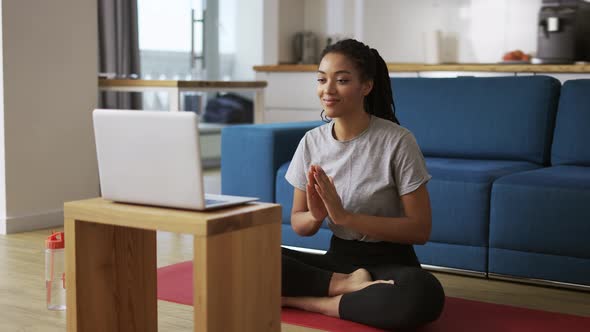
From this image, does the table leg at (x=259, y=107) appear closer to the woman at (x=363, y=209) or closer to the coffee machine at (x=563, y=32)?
the coffee machine at (x=563, y=32)

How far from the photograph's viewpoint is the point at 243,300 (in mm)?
1979

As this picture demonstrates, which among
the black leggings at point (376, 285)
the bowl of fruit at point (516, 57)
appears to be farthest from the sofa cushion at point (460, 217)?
the bowl of fruit at point (516, 57)

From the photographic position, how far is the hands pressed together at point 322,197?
2.22m

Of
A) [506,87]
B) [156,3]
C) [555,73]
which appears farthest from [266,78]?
[506,87]

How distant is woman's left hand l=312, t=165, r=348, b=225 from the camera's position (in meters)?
2.22

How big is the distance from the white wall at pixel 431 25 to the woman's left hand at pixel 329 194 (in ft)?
13.6

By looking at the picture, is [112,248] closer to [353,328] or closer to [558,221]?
[353,328]

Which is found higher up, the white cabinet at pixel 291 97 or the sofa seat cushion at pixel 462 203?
the white cabinet at pixel 291 97

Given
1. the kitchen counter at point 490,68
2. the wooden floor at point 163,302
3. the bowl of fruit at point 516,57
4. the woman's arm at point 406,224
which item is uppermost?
the bowl of fruit at point 516,57

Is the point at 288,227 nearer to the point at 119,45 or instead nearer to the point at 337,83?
the point at 337,83

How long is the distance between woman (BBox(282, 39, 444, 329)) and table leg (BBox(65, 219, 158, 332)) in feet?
1.59

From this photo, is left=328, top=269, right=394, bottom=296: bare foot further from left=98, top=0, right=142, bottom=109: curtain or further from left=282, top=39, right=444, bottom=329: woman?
left=98, top=0, right=142, bottom=109: curtain

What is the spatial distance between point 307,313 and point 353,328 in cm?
22

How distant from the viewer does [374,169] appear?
259 cm
